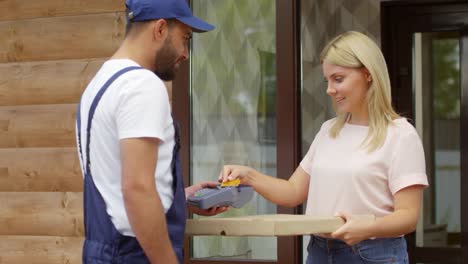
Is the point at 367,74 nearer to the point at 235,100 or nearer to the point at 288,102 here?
the point at 288,102

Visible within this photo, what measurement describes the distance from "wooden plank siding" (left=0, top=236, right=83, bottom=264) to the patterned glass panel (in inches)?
29.3

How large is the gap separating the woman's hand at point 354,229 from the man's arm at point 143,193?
0.57 meters

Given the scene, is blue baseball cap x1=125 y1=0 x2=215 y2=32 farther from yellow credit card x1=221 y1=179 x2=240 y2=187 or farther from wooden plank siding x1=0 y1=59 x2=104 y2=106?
wooden plank siding x1=0 y1=59 x2=104 y2=106

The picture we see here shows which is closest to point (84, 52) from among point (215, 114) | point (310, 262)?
point (215, 114)

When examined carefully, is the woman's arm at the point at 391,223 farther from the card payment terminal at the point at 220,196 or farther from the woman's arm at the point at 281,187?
the woman's arm at the point at 281,187

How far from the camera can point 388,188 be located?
2791 millimetres

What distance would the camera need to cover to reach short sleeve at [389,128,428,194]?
271 cm

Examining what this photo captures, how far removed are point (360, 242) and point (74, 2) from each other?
327 cm

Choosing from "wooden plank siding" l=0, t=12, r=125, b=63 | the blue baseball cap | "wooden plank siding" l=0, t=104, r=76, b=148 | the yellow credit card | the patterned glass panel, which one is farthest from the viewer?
"wooden plank siding" l=0, t=104, r=76, b=148

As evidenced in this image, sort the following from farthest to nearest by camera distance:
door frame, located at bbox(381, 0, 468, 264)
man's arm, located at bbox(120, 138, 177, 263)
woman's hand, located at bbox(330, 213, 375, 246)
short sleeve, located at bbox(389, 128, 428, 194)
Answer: door frame, located at bbox(381, 0, 468, 264) < short sleeve, located at bbox(389, 128, 428, 194) < woman's hand, located at bbox(330, 213, 375, 246) < man's arm, located at bbox(120, 138, 177, 263)

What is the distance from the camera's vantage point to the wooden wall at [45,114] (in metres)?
5.52

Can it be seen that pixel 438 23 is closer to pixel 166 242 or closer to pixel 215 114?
pixel 215 114

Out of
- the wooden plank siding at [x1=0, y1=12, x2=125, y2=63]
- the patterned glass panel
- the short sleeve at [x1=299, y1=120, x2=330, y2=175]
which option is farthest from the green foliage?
the short sleeve at [x1=299, y1=120, x2=330, y2=175]

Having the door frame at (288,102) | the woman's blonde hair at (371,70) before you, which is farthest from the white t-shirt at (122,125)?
the door frame at (288,102)
